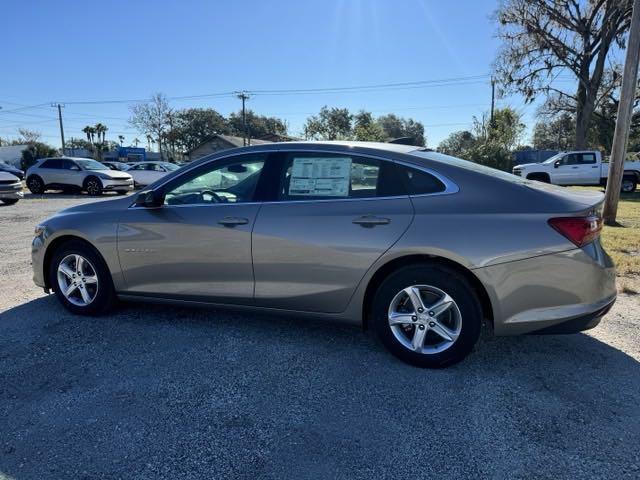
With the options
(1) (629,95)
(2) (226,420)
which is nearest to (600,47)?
(1) (629,95)

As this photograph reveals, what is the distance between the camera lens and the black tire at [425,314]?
2.96 m

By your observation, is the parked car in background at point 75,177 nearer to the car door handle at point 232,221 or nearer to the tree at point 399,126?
the car door handle at point 232,221

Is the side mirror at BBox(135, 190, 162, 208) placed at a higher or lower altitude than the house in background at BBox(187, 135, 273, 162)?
lower

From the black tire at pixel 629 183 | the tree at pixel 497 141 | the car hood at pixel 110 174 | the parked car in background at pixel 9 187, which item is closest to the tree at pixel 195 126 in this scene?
the tree at pixel 497 141

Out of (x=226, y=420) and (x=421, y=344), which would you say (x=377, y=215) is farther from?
(x=226, y=420)

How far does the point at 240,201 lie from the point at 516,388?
7.96 feet

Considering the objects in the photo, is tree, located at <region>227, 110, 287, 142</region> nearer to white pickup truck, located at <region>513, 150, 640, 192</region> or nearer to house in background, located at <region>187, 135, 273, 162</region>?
house in background, located at <region>187, 135, 273, 162</region>

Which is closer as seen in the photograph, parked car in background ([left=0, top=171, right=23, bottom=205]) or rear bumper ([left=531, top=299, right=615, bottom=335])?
rear bumper ([left=531, top=299, right=615, bottom=335])

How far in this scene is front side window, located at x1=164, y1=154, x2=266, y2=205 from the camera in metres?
3.60

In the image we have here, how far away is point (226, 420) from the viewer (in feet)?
8.43

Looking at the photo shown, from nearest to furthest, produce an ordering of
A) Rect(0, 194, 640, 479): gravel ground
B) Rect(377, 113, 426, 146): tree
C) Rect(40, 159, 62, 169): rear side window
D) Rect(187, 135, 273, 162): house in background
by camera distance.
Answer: Rect(0, 194, 640, 479): gravel ground
Rect(40, 159, 62, 169): rear side window
Rect(187, 135, 273, 162): house in background
Rect(377, 113, 426, 146): tree

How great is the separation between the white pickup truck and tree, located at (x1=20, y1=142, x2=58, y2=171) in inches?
1880

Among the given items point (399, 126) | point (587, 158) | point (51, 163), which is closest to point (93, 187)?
point (51, 163)

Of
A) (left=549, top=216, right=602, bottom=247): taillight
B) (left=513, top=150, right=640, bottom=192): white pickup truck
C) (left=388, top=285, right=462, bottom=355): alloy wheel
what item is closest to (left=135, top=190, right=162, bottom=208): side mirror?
(left=388, top=285, right=462, bottom=355): alloy wheel
